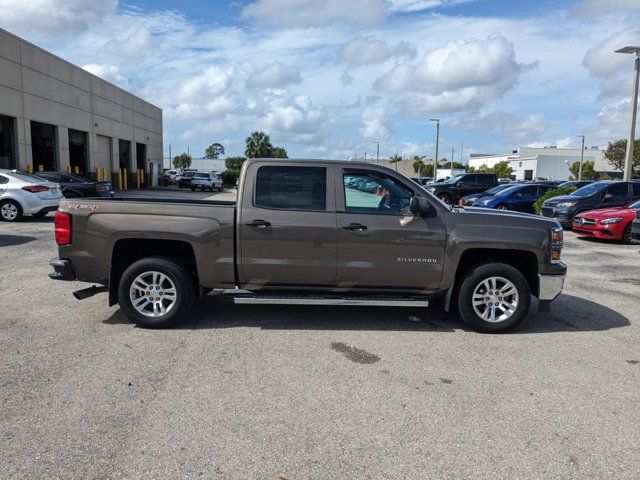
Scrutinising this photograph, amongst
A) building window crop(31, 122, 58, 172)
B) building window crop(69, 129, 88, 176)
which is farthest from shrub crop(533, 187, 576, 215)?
building window crop(69, 129, 88, 176)

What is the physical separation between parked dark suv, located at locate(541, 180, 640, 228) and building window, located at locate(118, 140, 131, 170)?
3257 centimetres

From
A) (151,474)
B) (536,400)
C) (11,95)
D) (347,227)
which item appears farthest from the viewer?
(11,95)

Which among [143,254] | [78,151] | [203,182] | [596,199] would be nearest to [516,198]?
[596,199]

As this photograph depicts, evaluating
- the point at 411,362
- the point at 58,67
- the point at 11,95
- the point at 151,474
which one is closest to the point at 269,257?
the point at 411,362

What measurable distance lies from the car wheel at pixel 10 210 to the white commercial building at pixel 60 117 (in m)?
10.8

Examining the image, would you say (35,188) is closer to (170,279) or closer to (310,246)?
(170,279)

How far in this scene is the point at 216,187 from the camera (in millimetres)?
46094

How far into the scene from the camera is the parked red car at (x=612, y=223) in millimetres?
13547

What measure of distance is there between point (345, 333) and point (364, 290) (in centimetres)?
52

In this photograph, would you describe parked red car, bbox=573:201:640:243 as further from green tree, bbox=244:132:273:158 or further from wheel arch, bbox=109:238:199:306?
green tree, bbox=244:132:273:158

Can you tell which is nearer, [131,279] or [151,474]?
[151,474]

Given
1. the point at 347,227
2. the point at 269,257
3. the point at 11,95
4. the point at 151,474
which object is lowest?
the point at 151,474

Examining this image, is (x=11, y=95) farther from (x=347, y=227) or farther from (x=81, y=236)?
(x=347, y=227)

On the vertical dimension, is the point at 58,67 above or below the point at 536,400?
above
